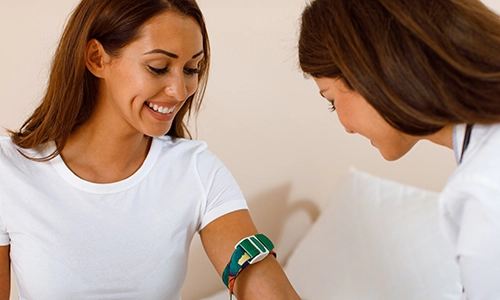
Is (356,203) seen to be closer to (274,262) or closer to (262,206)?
(262,206)

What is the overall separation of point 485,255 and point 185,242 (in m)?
0.82

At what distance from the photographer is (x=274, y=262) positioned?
1.42m

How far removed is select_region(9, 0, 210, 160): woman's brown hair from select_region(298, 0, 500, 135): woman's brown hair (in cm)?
51

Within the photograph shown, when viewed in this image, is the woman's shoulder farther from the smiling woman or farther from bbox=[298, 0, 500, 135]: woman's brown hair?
bbox=[298, 0, 500, 135]: woman's brown hair

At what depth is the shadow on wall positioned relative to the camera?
6.92 feet

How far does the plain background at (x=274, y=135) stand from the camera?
6.68 ft

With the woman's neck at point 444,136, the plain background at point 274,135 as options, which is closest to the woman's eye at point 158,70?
the woman's neck at point 444,136

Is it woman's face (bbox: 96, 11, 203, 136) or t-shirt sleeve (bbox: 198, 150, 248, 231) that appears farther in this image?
t-shirt sleeve (bbox: 198, 150, 248, 231)

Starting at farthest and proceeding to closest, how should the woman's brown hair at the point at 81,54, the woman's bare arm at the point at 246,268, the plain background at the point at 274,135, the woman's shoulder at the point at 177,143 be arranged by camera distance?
the plain background at the point at 274,135 → the woman's shoulder at the point at 177,143 → the woman's bare arm at the point at 246,268 → the woman's brown hair at the point at 81,54

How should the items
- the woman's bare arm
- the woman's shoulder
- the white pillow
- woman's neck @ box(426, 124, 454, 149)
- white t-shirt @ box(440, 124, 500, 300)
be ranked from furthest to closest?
the white pillow
the woman's shoulder
the woman's bare arm
woman's neck @ box(426, 124, 454, 149)
white t-shirt @ box(440, 124, 500, 300)

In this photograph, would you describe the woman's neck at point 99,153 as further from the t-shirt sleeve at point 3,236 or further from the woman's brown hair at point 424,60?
the woman's brown hair at point 424,60

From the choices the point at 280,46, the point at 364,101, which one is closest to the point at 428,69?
the point at 364,101

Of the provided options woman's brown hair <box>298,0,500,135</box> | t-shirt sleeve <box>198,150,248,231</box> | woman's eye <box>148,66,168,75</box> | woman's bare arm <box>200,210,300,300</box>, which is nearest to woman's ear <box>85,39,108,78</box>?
woman's eye <box>148,66,168,75</box>

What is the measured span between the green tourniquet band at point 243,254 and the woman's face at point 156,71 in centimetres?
32
